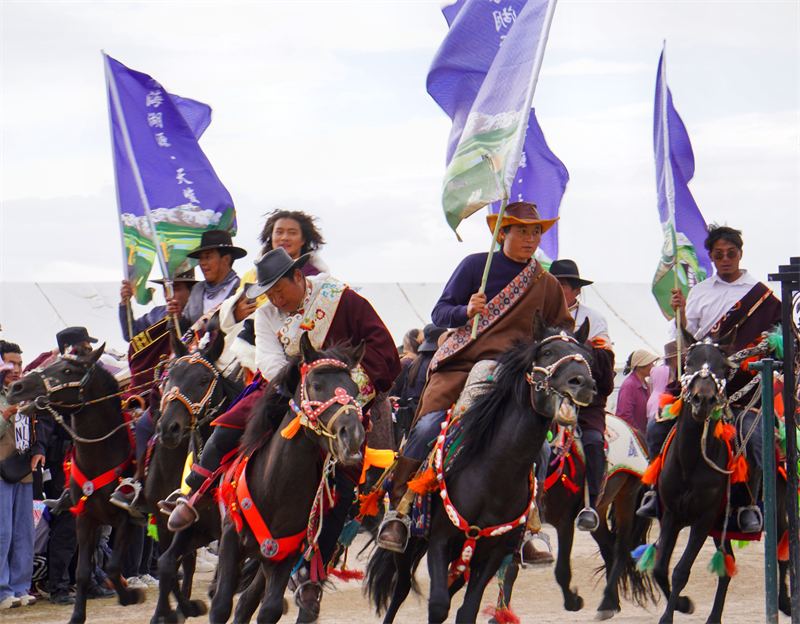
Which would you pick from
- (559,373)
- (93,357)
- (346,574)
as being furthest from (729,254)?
(93,357)

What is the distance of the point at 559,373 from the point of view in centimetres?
555

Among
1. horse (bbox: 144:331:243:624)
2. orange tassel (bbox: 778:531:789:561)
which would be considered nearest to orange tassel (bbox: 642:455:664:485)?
orange tassel (bbox: 778:531:789:561)

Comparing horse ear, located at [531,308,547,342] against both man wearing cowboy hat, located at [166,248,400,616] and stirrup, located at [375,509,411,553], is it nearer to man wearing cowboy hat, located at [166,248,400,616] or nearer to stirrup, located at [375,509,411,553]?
man wearing cowboy hat, located at [166,248,400,616]

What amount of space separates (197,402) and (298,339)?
137cm

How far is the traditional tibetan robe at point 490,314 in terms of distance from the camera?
6582 millimetres

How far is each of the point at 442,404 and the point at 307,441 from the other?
1.36 metres

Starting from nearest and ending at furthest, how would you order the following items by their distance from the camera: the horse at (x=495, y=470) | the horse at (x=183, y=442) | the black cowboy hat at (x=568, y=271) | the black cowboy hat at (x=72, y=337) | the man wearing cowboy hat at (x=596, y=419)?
the horse at (x=495, y=470)
the horse at (x=183, y=442)
the man wearing cowboy hat at (x=596, y=419)
the black cowboy hat at (x=568, y=271)
the black cowboy hat at (x=72, y=337)

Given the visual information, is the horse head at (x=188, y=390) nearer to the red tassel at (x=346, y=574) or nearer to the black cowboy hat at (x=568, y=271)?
the red tassel at (x=346, y=574)

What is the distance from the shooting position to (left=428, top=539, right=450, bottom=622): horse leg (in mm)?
5621

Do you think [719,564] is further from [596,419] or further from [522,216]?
[522,216]

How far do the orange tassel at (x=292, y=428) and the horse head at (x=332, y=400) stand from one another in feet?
0.27

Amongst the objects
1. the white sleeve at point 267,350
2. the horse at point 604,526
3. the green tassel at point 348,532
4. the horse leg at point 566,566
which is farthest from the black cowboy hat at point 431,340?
the white sleeve at point 267,350

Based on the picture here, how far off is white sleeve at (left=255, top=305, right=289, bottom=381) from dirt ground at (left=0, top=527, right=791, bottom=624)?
2500mm

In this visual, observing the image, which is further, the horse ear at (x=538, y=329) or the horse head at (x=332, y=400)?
the horse ear at (x=538, y=329)
